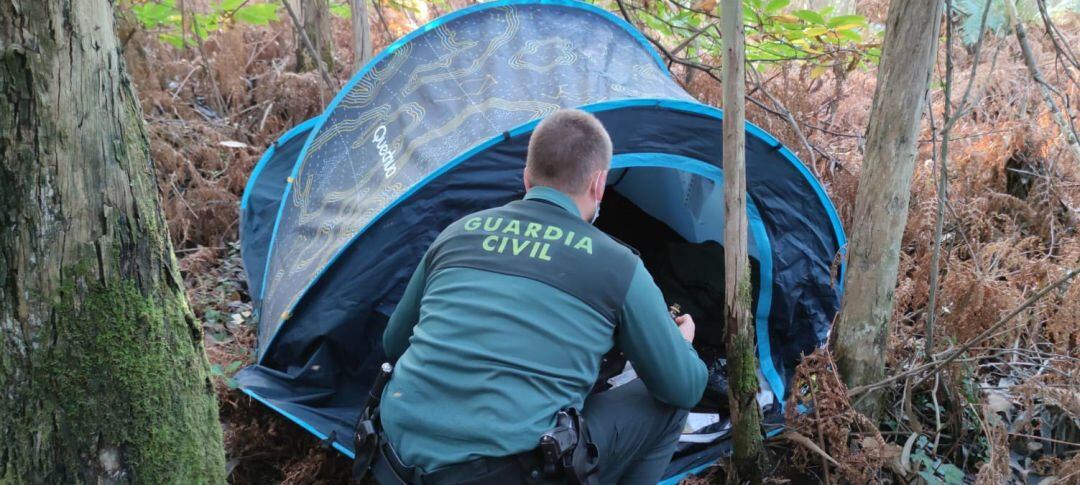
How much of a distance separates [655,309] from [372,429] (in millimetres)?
850

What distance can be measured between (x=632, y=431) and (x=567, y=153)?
83cm

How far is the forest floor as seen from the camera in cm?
268

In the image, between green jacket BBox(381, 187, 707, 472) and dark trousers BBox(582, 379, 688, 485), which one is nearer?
green jacket BBox(381, 187, 707, 472)

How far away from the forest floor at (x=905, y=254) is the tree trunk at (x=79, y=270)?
957 mm

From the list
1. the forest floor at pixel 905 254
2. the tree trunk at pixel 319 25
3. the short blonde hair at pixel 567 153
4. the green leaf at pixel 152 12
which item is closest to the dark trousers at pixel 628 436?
the forest floor at pixel 905 254

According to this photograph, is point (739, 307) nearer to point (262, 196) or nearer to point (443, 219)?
point (443, 219)

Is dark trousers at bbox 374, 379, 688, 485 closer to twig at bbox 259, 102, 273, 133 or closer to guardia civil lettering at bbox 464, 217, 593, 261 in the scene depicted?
guardia civil lettering at bbox 464, 217, 593, 261

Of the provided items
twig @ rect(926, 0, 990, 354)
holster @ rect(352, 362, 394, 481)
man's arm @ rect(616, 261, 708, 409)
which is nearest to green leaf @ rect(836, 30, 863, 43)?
twig @ rect(926, 0, 990, 354)

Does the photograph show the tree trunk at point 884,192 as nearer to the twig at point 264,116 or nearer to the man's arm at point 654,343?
the man's arm at point 654,343

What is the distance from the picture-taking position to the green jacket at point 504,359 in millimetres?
1854

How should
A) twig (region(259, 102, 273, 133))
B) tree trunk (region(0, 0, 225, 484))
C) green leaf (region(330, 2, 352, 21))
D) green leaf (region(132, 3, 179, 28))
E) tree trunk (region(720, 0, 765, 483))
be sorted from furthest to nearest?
1. green leaf (region(330, 2, 352, 21))
2. green leaf (region(132, 3, 179, 28))
3. twig (region(259, 102, 273, 133))
4. tree trunk (region(720, 0, 765, 483))
5. tree trunk (region(0, 0, 225, 484))

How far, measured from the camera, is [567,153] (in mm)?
2104

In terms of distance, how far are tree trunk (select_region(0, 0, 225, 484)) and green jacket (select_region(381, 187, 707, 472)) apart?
0.60m

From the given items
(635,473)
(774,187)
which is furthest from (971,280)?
(635,473)
